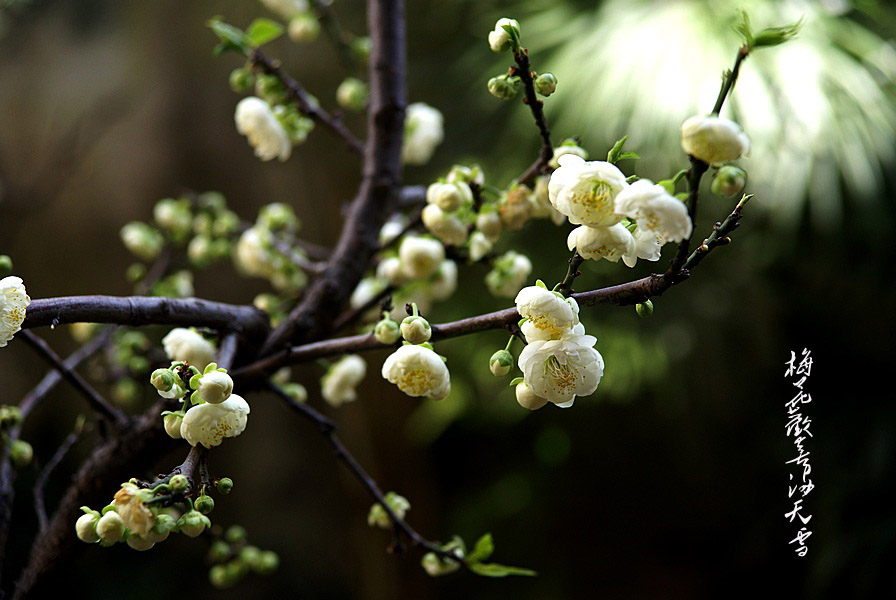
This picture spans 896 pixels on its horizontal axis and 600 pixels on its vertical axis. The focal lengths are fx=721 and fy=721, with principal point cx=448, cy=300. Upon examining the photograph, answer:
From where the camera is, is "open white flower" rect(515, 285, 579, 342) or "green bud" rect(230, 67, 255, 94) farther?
"green bud" rect(230, 67, 255, 94)

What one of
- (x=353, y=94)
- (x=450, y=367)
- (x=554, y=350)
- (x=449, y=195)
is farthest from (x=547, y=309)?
(x=450, y=367)

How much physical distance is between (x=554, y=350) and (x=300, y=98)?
0.29 metres

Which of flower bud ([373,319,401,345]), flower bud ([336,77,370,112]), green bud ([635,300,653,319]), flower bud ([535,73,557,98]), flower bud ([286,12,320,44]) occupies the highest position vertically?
flower bud ([535,73,557,98])

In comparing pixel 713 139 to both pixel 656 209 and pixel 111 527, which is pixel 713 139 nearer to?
pixel 656 209

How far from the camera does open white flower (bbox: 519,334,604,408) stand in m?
0.32

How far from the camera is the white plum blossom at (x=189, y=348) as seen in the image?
40 cm

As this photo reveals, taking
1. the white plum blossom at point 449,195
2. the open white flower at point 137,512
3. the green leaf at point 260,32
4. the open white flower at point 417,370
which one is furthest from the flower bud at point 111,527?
the green leaf at point 260,32

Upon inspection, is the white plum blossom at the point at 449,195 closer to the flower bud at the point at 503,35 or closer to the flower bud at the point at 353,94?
the flower bud at the point at 503,35

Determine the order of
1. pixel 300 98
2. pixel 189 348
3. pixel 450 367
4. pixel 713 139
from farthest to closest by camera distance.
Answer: pixel 450 367 < pixel 300 98 < pixel 189 348 < pixel 713 139

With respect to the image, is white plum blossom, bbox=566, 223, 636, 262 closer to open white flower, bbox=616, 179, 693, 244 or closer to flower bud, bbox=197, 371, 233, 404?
open white flower, bbox=616, 179, 693, 244

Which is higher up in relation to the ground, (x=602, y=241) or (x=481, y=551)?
(x=602, y=241)

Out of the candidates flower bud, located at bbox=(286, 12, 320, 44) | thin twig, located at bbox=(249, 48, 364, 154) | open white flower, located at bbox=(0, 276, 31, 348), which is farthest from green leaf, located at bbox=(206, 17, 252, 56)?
open white flower, located at bbox=(0, 276, 31, 348)

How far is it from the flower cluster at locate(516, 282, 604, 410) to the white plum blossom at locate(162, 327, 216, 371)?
0.60 feet

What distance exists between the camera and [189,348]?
0.40 metres
